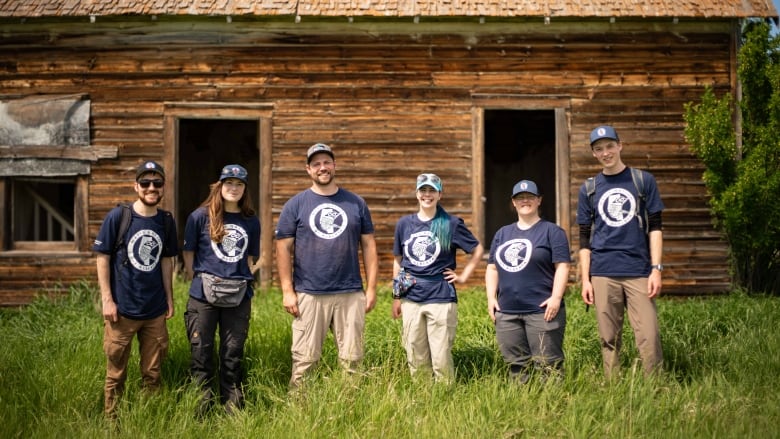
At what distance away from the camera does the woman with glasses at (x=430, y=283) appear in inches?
169

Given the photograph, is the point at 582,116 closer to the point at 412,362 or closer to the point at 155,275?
the point at 412,362

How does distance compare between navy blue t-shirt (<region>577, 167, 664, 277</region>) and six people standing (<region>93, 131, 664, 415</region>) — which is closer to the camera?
six people standing (<region>93, 131, 664, 415</region>)

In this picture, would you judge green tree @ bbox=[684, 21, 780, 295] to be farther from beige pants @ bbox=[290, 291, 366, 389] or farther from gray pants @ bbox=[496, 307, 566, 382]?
beige pants @ bbox=[290, 291, 366, 389]

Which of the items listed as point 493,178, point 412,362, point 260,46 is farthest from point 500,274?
point 493,178

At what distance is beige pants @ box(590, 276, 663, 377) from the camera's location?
431 cm

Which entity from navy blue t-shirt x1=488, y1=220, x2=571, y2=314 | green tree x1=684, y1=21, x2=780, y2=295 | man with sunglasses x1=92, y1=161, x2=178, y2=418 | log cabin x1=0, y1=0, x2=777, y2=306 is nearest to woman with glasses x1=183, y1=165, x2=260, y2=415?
man with sunglasses x1=92, y1=161, x2=178, y2=418

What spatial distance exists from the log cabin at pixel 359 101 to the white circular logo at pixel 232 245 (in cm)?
395

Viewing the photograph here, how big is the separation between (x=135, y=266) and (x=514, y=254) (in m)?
2.41

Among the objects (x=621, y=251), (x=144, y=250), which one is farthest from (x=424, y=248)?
(x=144, y=250)

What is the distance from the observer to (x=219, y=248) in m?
4.30

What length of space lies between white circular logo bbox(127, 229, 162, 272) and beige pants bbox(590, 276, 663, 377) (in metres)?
2.90

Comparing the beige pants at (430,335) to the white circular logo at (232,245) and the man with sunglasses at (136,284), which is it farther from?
the man with sunglasses at (136,284)

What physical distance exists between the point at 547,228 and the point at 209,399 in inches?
96.9

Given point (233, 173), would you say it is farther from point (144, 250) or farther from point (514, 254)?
point (514, 254)
